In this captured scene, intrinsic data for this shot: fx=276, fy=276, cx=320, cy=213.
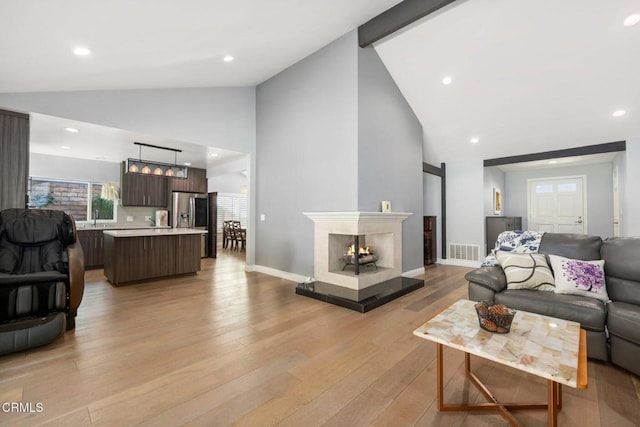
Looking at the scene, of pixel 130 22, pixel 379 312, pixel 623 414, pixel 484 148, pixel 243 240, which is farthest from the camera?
pixel 243 240

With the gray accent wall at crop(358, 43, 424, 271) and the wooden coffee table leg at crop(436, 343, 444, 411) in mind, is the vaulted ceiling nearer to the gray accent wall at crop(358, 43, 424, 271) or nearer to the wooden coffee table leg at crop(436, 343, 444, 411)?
the gray accent wall at crop(358, 43, 424, 271)

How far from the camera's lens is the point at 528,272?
8.71 ft

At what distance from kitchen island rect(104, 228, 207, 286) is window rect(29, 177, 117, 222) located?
2.37 meters

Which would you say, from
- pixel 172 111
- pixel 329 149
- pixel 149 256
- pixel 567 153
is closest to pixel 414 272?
pixel 329 149

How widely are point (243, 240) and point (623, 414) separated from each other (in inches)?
319

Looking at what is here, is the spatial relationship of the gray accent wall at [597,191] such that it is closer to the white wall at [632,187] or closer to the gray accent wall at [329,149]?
the white wall at [632,187]

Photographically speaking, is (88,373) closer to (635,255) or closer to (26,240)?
(26,240)

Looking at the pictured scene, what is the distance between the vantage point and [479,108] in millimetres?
4977

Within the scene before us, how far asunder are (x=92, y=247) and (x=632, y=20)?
30.4 ft

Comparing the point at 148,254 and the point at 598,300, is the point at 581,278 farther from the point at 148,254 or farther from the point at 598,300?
the point at 148,254

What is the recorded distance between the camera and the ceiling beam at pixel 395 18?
339 cm

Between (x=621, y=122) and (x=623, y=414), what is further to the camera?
(x=621, y=122)

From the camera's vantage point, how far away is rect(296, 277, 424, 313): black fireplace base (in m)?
3.38

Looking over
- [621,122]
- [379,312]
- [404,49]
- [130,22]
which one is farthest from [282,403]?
[621,122]
